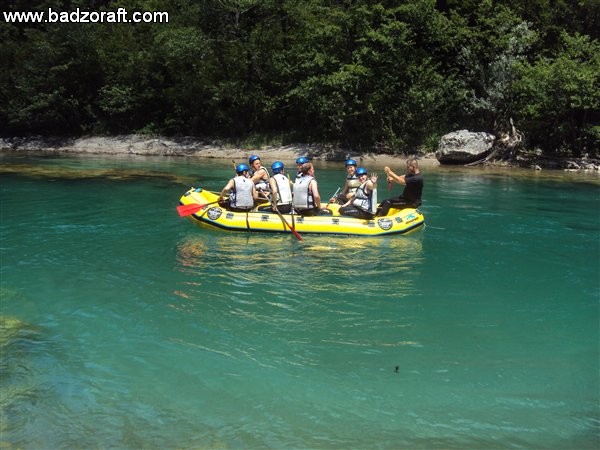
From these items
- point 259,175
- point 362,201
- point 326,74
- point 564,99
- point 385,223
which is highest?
point 326,74

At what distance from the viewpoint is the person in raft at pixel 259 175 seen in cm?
1165

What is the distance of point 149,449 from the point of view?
421cm

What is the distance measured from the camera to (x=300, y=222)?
1055 centimetres

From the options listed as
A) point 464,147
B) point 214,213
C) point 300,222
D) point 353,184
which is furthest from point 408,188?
point 464,147

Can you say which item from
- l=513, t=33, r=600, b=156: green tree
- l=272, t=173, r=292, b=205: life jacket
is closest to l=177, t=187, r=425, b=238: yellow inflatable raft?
l=272, t=173, r=292, b=205: life jacket

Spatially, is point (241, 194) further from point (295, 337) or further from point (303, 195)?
point (295, 337)

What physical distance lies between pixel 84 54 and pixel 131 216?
→ 2198 cm

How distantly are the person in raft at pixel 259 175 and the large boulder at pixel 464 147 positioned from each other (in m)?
14.3

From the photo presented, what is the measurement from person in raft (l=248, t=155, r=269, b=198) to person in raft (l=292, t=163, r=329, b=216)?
115 centimetres

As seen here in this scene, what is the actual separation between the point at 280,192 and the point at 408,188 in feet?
7.75

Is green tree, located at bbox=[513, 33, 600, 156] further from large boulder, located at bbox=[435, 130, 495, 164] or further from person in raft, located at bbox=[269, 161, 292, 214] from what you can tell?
person in raft, located at bbox=[269, 161, 292, 214]

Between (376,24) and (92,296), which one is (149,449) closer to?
(92,296)

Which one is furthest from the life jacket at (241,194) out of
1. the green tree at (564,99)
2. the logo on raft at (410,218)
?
the green tree at (564,99)

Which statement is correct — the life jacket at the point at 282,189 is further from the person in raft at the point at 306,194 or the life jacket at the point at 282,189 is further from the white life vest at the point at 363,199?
the white life vest at the point at 363,199
